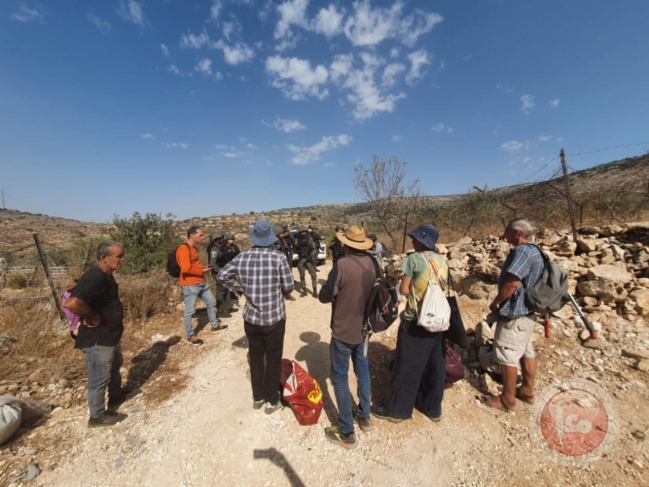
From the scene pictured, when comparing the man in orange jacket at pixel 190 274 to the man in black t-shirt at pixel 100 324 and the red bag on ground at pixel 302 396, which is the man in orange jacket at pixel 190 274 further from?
the red bag on ground at pixel 302 396

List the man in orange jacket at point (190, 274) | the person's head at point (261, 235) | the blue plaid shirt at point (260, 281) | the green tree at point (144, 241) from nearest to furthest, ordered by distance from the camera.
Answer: the blue plaid shirt at point (260, 281)
the person's head at point (261, 235)
the man in orange jacket at point (190, 274)
the green tree at point (144, 241)

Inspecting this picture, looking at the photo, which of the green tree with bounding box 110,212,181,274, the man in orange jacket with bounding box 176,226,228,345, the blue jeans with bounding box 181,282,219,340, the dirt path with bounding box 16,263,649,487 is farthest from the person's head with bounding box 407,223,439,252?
the green tree with bounding box 110,212,181,274

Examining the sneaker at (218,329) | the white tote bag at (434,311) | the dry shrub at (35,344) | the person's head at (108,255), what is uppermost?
the person's head at (108,255)

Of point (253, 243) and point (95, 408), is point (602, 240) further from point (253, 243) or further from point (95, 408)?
point (95, 408)

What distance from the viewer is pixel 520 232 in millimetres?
2443

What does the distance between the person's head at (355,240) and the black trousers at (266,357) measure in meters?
1.08

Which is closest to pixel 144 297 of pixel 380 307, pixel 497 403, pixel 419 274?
pixel 380 307

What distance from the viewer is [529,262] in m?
2.35

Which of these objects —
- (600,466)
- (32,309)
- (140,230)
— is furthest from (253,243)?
(140,230)

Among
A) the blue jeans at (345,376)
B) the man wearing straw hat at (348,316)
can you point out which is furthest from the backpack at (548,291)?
the blue jeans at (345,376)

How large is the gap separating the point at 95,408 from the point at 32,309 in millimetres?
3386

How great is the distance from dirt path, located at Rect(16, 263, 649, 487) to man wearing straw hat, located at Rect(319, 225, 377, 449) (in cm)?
30

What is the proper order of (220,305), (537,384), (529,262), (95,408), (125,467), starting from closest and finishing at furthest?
(125,467) → (529,262) → (95,408) → (537,384) → (220,305)

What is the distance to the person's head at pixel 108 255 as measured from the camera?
2.41 m
